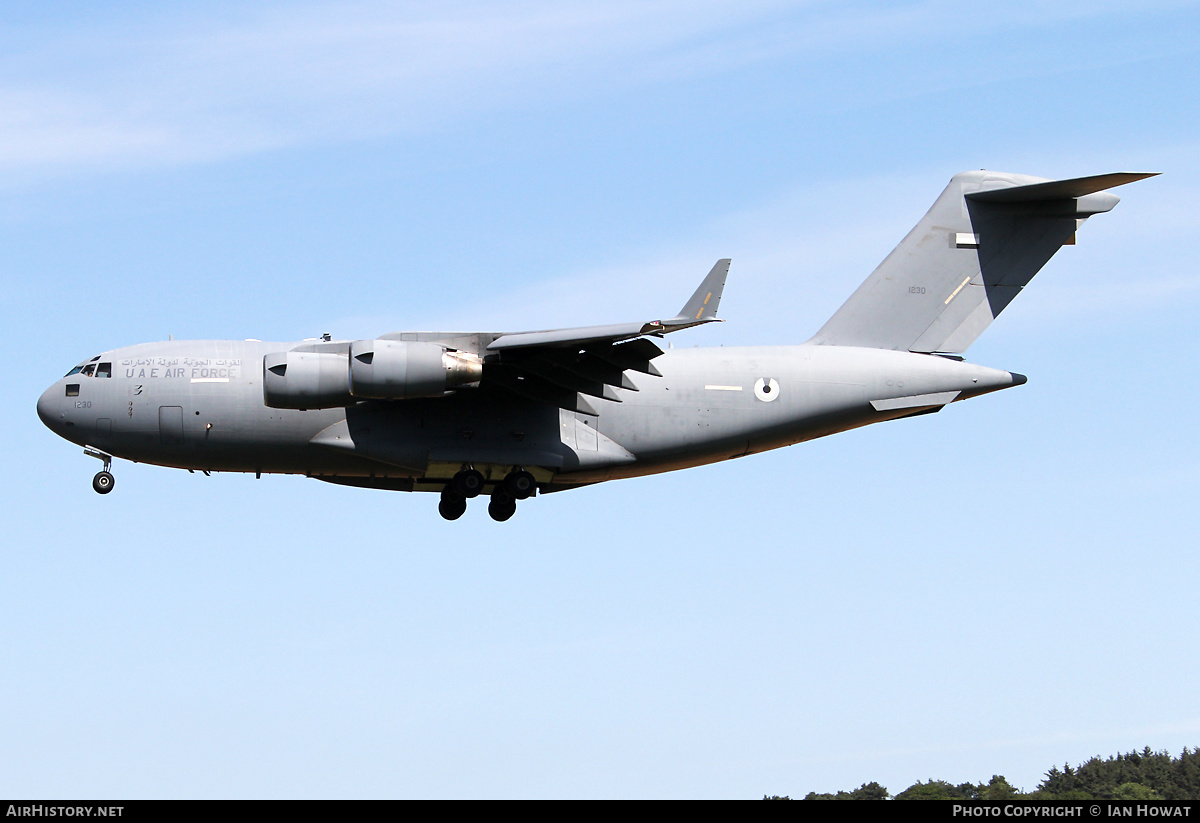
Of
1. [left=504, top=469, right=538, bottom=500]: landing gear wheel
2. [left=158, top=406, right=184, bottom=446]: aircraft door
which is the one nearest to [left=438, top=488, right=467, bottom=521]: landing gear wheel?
[left=504, top=469, right=538, bottom=500]: landing gear wheel

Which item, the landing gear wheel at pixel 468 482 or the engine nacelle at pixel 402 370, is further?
the landing gear wheel at pixel 468 482

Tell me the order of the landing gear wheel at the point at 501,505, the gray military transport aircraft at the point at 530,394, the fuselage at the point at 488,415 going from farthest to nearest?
1. the landing gear wheel at the point at 501,505
2. the fuselage at the point at 488,415
3. the gray military transport aircraft at the point at 530,394

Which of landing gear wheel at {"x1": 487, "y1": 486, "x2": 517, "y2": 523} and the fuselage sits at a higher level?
the fuselage

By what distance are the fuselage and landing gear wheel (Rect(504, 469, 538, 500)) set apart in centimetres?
19

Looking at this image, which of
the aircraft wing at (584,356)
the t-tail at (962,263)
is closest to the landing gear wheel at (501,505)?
the aircraft wing at (584,356)

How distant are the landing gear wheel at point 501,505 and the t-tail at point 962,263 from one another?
16.7 ft

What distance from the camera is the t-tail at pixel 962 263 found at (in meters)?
21.5

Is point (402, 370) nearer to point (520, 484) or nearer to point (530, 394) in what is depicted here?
point (530, 394)

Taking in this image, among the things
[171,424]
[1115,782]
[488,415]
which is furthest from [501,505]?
[1115,782]

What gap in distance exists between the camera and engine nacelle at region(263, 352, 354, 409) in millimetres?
17953

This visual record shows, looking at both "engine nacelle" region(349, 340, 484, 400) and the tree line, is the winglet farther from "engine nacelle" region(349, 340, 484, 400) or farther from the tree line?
the tree line

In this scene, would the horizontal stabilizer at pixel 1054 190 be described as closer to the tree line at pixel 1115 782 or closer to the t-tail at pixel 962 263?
the t-tail at pixel 962 263
